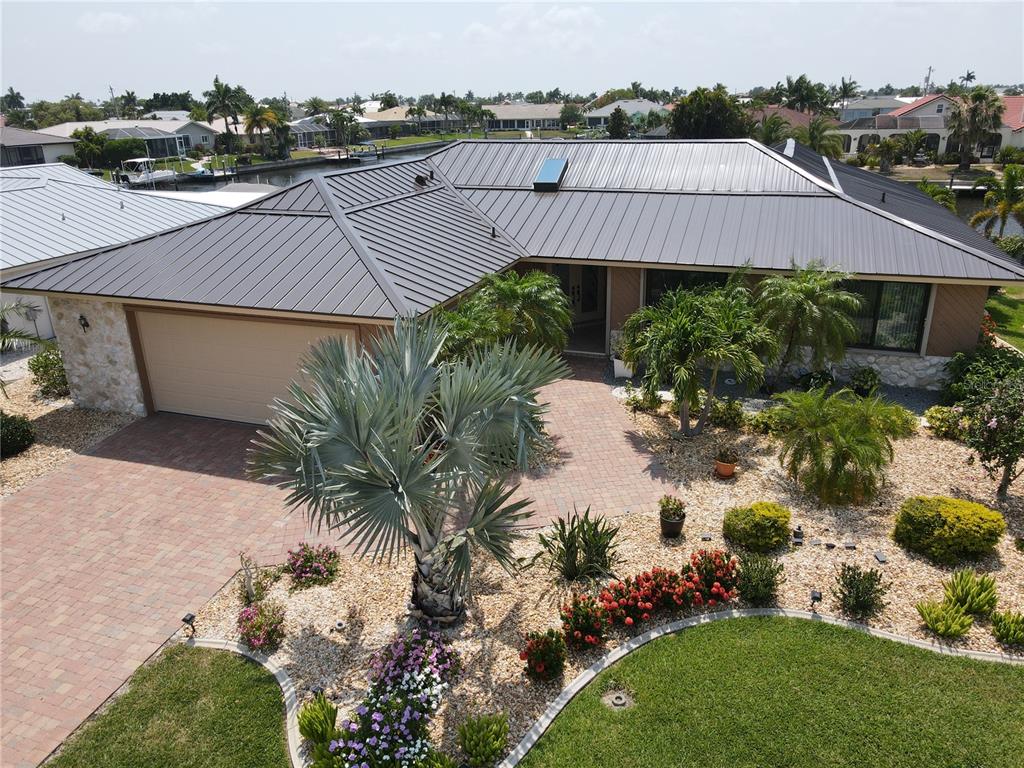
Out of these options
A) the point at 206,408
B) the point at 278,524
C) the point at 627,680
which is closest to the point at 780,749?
the point at 627,680

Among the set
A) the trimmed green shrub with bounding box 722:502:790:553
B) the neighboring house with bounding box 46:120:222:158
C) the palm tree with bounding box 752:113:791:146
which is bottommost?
the trimmed green shrub with bounding box 722:502:790:553

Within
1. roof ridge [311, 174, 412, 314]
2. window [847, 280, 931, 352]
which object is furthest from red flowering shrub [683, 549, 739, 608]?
window [847, 280, 931, 352]

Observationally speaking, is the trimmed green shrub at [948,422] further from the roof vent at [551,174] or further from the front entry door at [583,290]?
the roof vent at [551,174]

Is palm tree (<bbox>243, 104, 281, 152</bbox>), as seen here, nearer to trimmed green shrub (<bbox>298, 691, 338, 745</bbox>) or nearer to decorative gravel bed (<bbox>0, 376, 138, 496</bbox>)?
decorative gravel bed (<bbox>0, 376, 138, 496</bbox>)

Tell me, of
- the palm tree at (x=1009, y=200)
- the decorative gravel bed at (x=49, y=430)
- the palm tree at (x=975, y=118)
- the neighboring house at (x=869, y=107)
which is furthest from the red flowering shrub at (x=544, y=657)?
the neighboring house at (x=869, y=107)

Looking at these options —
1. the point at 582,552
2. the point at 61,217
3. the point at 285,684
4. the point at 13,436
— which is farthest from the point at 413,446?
the point at 61,217

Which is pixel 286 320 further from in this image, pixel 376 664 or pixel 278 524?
pixel 376 664
